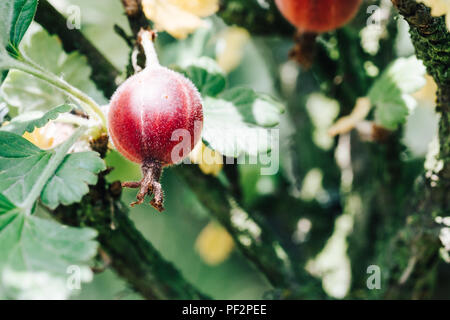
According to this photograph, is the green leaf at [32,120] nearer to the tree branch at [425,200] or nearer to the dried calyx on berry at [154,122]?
the dried calyx on berry at [154,122]

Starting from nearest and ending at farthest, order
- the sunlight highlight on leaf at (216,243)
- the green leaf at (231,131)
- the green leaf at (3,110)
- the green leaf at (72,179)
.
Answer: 1. the green leaf at (72,179)
2. the green leaf at (231,131)
3. the green leaf at (3,110)
4. the sunlight highlight on leaf at (216,243)

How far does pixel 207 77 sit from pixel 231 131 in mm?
154

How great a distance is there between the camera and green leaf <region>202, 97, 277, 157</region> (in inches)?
30.8

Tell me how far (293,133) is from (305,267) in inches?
16.3

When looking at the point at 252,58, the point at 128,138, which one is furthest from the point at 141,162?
the point at 252,58

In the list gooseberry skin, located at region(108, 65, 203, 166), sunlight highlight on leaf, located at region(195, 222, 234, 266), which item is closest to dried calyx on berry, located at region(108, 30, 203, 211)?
gooseberry skin, located at region(108, 65, 203, 166)

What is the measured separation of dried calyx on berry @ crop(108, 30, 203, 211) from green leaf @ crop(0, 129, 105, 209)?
54 mm

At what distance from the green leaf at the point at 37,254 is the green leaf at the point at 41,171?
0.03 meters

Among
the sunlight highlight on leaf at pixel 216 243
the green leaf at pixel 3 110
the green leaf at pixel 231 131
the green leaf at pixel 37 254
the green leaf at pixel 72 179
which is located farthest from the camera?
the sunlight highlight on leaf at pixel 216 243

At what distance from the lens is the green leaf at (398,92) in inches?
36.9

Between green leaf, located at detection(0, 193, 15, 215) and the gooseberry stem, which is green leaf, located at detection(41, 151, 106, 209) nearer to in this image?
green leaf, located at detection(0, 193, 15, 215)

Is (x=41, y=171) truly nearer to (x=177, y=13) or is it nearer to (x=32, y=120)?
(x=32, y=120)

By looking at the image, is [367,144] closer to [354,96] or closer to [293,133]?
[354,96]

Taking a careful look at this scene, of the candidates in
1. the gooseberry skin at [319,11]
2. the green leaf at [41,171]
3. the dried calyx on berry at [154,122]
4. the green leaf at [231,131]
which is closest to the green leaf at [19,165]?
the green leaf at [41,171]
